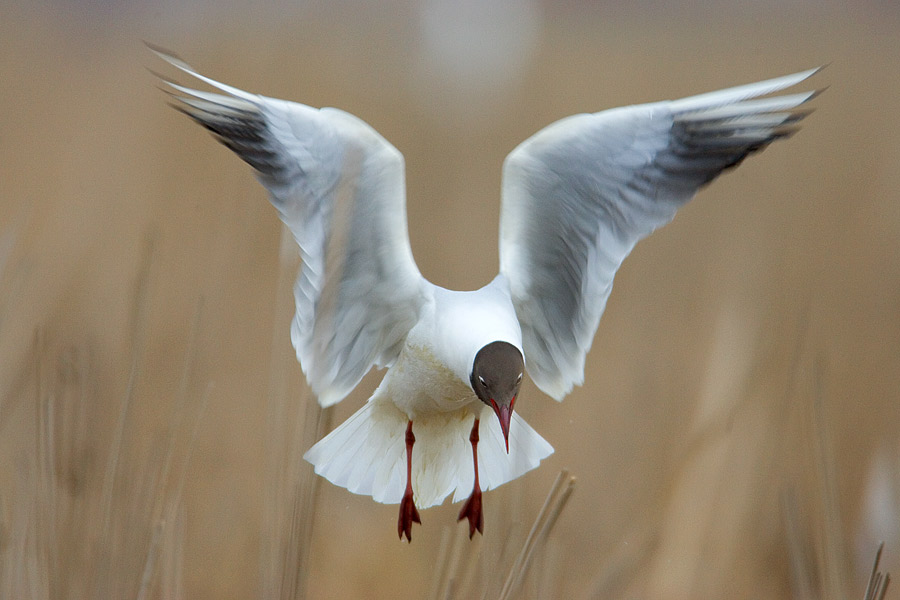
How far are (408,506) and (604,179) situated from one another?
869mm

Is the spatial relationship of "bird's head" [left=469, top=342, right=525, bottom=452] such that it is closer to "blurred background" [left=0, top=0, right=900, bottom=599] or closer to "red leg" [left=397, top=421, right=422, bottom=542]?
"blurred background" [left=0, top=0, right=900, bottom=599]

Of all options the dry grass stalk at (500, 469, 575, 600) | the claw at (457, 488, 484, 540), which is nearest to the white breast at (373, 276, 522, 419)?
the claw at (457, 488, 484, 540)

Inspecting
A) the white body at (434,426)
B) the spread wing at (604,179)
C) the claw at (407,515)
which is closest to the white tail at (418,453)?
the white body at (434,426)

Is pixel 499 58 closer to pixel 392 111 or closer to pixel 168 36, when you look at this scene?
pixel 392 111

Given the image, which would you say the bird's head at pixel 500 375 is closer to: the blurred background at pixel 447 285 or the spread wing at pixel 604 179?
the blurred background at pixel 447 285

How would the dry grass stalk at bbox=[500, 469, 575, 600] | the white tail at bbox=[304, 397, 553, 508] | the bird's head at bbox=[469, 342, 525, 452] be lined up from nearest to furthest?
1. the dry grass stalk at bbox=[500, 469, 575, 600]
2. the bird's head at bbox=[469, 342, 525, 452]
3. the white tail at bbox=[304, 397, 553, 508]

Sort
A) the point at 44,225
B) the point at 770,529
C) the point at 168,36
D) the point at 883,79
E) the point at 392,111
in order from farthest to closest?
the point at 883,79, the point at 168,36, the point at 392,111, the point at 44,225, the point at 770,529

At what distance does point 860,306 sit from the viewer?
402cm

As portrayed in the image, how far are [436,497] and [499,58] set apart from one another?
4.51m

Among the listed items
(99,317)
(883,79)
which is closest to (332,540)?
(99,317)

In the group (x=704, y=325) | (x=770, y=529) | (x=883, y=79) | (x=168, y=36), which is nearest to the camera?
(x=770, y=529)

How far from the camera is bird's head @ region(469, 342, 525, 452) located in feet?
5.33

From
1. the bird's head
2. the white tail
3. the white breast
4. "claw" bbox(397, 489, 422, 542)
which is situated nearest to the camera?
the bird's head

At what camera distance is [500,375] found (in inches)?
63.9
